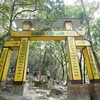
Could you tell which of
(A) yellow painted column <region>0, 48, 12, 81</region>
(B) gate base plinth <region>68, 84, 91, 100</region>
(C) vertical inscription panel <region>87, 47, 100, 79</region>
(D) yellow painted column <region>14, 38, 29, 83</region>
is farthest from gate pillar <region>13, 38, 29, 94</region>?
(C) vertical inscription panel <region>87, 47, 100, 79</region>

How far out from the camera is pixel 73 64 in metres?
7.86

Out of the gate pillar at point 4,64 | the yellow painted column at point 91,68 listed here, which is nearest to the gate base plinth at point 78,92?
the yellow painted column at point 91,68

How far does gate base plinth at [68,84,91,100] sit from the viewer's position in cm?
704

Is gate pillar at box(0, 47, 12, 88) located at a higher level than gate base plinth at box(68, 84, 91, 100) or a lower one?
higher

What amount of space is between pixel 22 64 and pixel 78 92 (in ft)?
12.1

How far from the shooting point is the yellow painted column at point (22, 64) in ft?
24.4

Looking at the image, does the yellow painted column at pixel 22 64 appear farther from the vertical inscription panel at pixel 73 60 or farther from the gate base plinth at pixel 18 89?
the vertical inscription panel at pixel 73 60

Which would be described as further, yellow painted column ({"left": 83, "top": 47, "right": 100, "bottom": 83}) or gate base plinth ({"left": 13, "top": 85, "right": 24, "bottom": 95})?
yellow painted column ({"left": 83, "top": 47, "right": 100, "bottom": 83})

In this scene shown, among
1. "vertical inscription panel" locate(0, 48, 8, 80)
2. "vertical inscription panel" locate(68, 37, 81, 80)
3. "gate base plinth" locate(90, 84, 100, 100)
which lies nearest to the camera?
"gate base plinth" locate(90, 84, 100, 100)

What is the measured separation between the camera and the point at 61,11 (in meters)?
7.52

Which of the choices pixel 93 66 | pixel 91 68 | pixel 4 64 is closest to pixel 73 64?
pixel 91 68

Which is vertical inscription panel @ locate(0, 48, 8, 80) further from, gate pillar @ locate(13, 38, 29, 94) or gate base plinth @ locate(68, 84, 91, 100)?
gate base plinth @ locate(68, 84, 91, 100)

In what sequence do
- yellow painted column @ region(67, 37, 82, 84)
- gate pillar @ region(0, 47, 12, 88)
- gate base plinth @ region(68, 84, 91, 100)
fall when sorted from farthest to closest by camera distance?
gate pillar @ region(0, 47, 12, 88) < yellow painted column @ region(67, 37, 82, 84) < gate base plinth @ region(68, 84, 91, 100)

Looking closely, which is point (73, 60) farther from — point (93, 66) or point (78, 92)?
point (78, 92)
